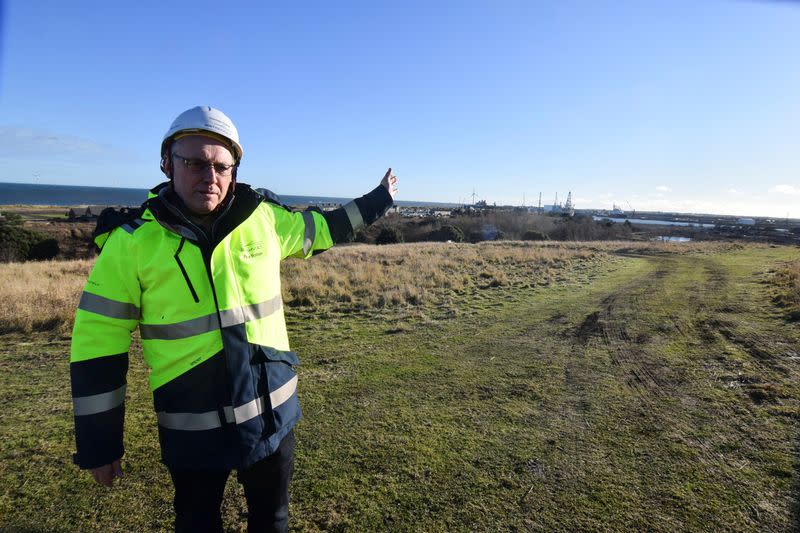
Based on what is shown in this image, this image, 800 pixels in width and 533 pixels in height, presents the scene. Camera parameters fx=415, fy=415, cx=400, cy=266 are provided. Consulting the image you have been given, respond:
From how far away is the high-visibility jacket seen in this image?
5.72 feet

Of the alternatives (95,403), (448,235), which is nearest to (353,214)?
(95,403)

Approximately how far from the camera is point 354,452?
3.59 meters

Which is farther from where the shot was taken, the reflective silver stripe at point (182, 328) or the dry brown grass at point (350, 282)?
the dry brown grass at point (350, 282)

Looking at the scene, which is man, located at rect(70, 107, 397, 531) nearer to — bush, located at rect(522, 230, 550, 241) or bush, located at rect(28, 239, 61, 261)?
bush, located at rect(28, 239, 61, 261)

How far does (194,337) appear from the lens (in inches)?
71.6

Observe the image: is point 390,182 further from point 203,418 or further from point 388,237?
point 388,237

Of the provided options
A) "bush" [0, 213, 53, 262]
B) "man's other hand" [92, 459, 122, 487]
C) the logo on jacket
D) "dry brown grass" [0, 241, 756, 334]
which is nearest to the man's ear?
the logo on jacket

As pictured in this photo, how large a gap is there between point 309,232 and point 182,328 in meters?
0.96

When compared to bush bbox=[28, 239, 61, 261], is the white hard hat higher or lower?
higher

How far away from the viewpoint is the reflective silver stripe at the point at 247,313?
1.85 meters

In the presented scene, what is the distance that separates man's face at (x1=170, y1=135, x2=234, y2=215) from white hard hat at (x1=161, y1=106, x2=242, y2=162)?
3 cm

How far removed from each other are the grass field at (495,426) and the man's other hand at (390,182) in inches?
86.6

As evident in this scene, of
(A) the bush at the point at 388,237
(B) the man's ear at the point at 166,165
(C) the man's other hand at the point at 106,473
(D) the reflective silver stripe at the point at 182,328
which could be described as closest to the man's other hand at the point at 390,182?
(B) the man's ear at the point at 166,165

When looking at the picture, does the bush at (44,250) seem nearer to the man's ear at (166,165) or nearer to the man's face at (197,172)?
the man's ear at (166,165)
